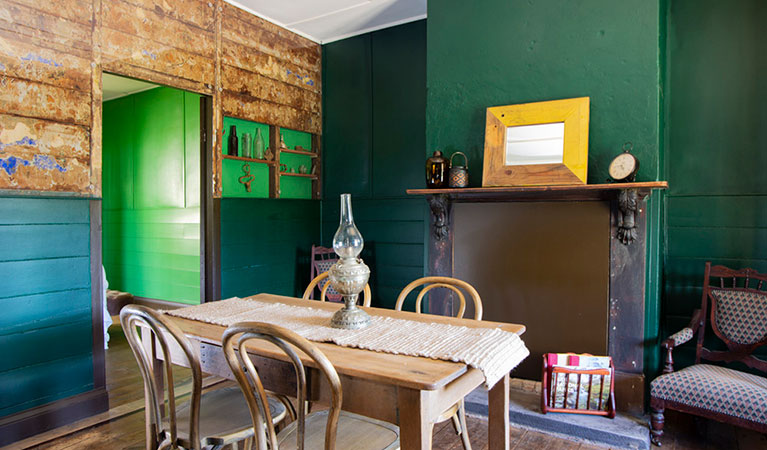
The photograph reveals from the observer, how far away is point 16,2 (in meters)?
2.77

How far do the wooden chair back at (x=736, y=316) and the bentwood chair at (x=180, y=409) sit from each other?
2.52 meters

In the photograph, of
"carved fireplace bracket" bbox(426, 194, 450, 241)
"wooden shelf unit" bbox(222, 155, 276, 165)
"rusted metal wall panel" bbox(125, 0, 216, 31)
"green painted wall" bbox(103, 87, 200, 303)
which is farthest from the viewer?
"green painted wall" bbox(103, 87, 200, 303)

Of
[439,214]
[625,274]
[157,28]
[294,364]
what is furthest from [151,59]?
[625,274]

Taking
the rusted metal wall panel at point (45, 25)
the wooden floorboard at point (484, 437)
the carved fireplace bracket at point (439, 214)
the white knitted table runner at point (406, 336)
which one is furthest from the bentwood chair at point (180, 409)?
the rusted metal wall panel at point (45, 25)

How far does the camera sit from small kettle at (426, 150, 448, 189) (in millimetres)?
3291

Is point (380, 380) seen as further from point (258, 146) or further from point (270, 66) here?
point (270, 66)

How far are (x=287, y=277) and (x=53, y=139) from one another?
94.6 inches

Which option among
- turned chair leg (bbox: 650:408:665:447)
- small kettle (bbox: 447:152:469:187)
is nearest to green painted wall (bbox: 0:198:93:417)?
small kettle (bbox: 447:152:469:187)

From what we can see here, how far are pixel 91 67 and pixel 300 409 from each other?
282 centimetres

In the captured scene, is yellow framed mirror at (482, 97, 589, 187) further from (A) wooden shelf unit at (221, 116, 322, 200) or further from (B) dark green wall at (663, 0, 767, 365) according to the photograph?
(A) wooden shelf unit at (221, 116, 322, 200)

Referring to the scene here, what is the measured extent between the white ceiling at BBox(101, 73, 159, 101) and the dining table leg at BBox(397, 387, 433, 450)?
5.30m

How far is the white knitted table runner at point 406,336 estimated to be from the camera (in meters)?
1.58

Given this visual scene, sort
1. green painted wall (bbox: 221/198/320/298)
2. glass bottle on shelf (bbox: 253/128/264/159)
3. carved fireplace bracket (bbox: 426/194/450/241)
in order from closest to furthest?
carved fireplace bracket (bbox: 426/194/450/241) → green painted wall (bbox: 221/198/320/298) → glass bottle on shelf (bbox: 253/128/264/159)

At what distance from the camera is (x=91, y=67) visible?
312cm
